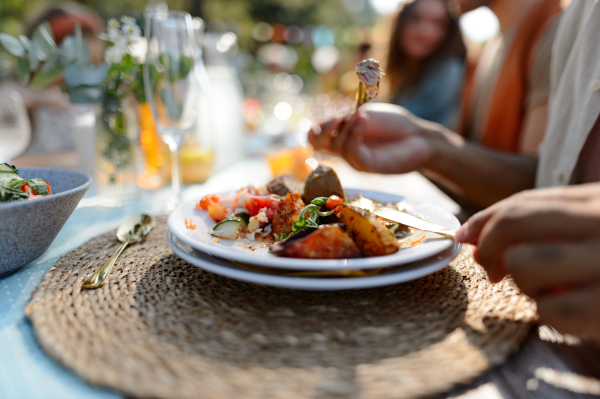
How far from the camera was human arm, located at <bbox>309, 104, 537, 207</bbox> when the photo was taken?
1912 millimetres

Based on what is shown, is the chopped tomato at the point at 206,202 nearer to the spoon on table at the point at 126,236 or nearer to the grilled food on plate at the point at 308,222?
the grilled food on plate at the point at 308,222

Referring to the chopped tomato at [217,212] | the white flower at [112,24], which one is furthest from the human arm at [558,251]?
the white flower at [112,24]

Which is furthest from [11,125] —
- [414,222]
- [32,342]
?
[414,222]

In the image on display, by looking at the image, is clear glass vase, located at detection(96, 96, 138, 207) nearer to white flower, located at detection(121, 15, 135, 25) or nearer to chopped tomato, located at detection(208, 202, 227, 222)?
white flower, located at detection(121, 15, 135, 25)

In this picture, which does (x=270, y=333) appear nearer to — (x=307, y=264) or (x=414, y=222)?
(x=307, y=264)

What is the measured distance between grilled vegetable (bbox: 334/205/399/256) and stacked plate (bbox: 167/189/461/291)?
0.10 ft

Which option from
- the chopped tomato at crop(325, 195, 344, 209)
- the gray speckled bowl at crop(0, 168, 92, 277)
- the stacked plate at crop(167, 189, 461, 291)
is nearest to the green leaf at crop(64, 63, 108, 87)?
the gray speckled bowl at crop(0, 168, 92, 277)

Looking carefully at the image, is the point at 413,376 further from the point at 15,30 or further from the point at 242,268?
the point at 15,30

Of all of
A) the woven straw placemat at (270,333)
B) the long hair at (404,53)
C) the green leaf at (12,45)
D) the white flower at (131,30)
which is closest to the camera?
the woven straw placemat at (270,333)

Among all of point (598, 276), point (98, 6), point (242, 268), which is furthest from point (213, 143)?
point (98, 6)

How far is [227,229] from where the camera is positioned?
102cm

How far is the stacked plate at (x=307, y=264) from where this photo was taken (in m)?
0.69

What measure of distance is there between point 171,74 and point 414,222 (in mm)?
1137

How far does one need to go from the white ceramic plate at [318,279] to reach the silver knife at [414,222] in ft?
0.15
